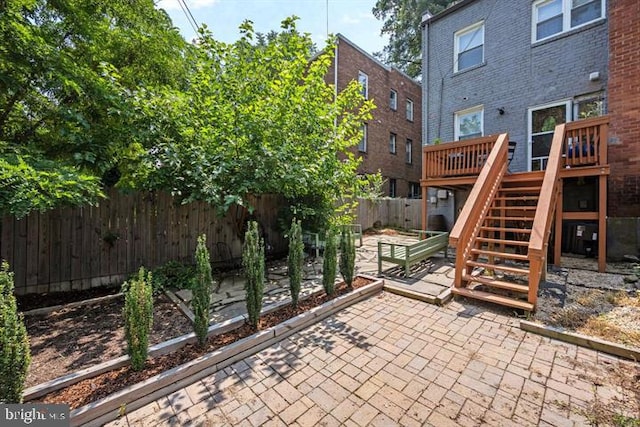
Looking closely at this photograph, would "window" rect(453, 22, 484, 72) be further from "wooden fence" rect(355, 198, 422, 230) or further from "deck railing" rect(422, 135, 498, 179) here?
"wooden fence" rect(355, 198, 422, 230)

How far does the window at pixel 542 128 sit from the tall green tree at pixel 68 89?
31.8 feet

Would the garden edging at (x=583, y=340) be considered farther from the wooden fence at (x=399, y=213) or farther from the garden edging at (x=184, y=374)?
the wooden fence at (x=399, y=213)

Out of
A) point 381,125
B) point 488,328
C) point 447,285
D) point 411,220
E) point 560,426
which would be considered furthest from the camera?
point 381,125

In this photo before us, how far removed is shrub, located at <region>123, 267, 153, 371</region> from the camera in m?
2.38

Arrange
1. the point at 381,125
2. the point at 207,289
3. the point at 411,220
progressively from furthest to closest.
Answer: the point at 381,125, the point at 411,220, the point at 207,289

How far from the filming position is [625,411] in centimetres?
208

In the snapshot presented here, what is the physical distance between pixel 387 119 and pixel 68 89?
1453 centimetres

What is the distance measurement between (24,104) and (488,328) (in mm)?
7780

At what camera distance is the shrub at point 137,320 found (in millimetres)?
2379

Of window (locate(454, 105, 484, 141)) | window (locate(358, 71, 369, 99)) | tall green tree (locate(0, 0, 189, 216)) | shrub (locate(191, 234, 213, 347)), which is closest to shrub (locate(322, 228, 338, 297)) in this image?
shrub (locate(191, 234, 213, 347))

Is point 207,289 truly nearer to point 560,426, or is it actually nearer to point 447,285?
point 560,426

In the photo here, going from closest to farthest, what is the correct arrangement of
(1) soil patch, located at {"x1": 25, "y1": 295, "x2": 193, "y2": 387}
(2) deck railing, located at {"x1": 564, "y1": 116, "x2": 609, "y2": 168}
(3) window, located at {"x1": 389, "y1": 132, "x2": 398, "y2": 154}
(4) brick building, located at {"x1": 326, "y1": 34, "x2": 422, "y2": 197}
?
(1) soil patch, located at {"x1": 25, "y1": 295, "x2": 193, "y2": 387}
(2) deck railing, located at {"x1": 564, "y1": 116, "x2": 609, "y2": 168}
(4) brick building, located at {"x1": 326, "y1": 34, "x2": 422, "y2": 197}
(3) window, located at {"x1": 389, "y1": 132, "x2": 398, "y2": 154}

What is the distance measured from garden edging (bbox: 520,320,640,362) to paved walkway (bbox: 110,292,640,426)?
0.10 metres

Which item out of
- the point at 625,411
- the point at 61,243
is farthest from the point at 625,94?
the point at 61,243
